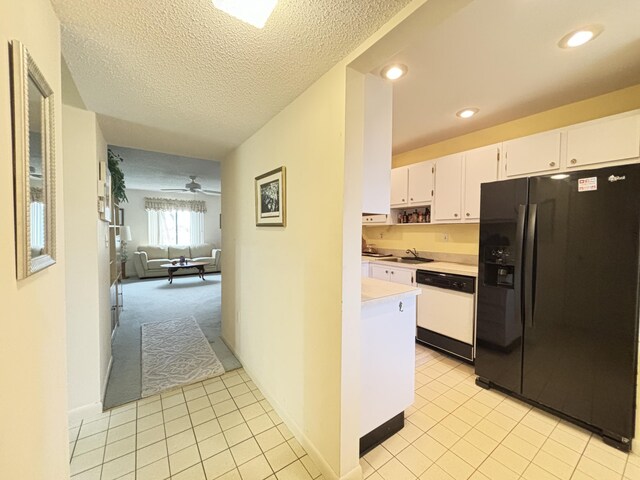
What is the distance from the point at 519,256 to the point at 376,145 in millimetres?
1420

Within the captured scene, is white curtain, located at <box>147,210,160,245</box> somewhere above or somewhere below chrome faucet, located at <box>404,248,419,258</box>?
above

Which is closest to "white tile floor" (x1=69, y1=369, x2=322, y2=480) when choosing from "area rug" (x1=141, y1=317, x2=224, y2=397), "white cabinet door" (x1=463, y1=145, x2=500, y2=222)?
"area rug" (x1=141, y1=317, x2=224, y2=397)

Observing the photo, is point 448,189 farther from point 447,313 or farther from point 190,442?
point 190,442

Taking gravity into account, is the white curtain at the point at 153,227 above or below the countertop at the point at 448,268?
above

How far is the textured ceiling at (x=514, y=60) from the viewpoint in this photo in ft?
4.18

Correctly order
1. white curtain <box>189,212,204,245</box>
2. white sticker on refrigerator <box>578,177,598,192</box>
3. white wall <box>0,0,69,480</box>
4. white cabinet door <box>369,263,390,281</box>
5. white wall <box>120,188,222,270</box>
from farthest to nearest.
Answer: white curtain <box>189,212,204,245</box>, white wall <box>120,188,222,270</box>, white cabinet door <box>369,263,390,281</box>, white sticker on refrigerator <box>578,177,598,192</box>, white wall <box>0,0,69,480</box>

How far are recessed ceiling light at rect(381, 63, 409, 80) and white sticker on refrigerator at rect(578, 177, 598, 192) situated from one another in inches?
53.1

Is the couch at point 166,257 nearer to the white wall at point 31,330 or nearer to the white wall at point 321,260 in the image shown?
the white wall at point 321,260

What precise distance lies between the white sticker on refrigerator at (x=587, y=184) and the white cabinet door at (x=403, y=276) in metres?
1.56

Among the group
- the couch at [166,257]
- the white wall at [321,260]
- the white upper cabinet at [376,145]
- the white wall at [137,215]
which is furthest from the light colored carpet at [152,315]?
the white upper cabinet at [376,145]

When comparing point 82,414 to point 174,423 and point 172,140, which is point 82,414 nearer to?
point 174,423

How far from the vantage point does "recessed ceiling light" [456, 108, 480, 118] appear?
232 cm

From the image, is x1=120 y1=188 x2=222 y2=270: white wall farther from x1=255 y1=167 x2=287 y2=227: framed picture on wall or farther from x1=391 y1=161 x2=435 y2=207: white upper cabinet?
x1=255 y1=167 x2=287 y2=227: framed picture on wall

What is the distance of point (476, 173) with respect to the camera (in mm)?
2643
